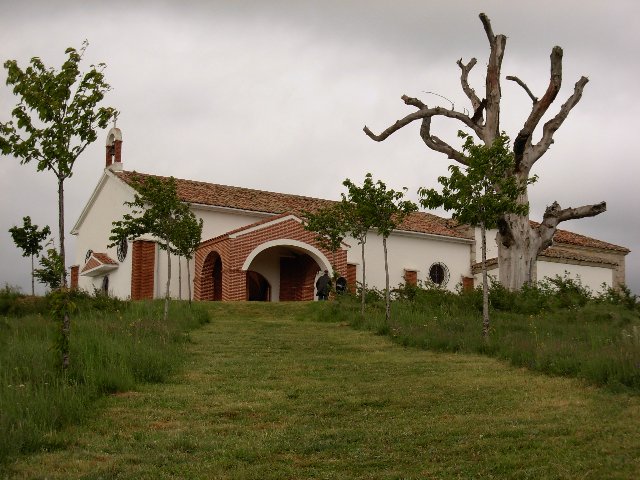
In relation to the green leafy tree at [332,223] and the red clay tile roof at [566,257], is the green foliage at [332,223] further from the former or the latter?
the red clay tile roof at [566,257]

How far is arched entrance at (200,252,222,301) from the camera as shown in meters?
31.8

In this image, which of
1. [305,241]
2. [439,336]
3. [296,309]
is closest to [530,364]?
[439,336]

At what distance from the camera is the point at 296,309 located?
2597 centimetres

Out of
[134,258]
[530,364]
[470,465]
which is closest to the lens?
[470,465]

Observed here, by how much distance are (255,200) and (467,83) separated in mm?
11577

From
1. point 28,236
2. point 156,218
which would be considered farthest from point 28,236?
point 156,218

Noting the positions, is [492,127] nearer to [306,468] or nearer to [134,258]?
[134,258]

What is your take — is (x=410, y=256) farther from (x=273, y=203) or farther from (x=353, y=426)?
(x=353, y=426)

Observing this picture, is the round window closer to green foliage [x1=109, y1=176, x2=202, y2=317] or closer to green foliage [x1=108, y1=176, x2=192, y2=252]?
green foliage [x1=109, y1=176, x2=202, y2=317]

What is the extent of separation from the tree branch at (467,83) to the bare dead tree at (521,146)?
115mm

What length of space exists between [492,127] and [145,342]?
15.2 m

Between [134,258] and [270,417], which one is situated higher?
[134,258]

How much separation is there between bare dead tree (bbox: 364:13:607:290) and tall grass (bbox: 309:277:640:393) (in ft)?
4.05

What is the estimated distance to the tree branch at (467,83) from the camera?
89.8 ft
